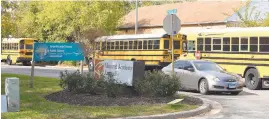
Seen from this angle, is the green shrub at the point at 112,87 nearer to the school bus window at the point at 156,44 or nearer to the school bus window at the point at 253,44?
the school bus window at the point at 253,44

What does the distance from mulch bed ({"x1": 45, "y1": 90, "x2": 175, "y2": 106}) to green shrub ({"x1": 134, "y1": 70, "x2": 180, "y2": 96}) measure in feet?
0.64

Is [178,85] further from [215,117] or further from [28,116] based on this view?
[28,116]

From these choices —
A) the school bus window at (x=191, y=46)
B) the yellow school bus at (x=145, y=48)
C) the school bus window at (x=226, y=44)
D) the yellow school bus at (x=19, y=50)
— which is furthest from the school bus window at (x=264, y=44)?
the yellow school bus at (x=19, y=50)

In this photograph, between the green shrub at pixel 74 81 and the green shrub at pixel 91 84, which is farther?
the green shrub at pixel 74 81

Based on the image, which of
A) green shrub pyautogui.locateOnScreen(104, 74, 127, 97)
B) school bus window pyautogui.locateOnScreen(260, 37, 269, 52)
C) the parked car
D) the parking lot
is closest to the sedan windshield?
the parked car

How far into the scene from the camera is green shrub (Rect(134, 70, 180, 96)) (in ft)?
41.6

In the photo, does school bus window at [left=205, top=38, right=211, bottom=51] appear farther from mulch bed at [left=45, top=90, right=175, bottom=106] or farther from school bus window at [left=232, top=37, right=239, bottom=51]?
mulch bed at [left=45, top=90, right=175, bottom=106]

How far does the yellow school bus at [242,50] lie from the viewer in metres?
19.0

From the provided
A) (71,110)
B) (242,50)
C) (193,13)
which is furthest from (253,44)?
(193,13)

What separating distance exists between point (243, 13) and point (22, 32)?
92.3 feet

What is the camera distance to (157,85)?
12750 mm

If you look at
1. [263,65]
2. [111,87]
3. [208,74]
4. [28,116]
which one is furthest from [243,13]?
[28,116]

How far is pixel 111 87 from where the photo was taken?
12.6 m

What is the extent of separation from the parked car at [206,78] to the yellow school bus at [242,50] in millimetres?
2299
